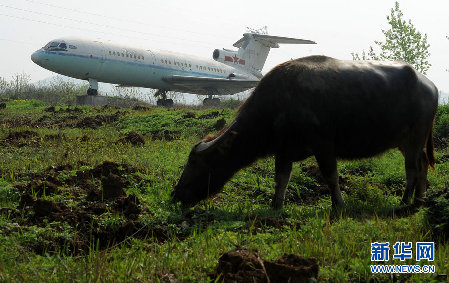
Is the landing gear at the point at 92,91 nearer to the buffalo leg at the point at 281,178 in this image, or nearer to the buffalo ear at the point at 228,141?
the buffalo leg at the point at 281,178

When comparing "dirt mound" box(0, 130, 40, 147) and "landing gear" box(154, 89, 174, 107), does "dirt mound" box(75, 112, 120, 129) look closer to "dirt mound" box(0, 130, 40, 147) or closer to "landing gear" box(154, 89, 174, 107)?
"dirt mound" box(0, 130, 40, 147)

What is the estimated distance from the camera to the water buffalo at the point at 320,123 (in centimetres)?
539

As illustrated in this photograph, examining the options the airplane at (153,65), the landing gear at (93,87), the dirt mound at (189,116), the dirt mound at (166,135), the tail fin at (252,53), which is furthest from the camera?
the tail fin at (252,53)

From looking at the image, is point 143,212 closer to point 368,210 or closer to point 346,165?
point 368,210

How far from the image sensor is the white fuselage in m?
24.3

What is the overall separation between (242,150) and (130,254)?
7.34ft

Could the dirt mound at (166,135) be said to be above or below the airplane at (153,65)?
below

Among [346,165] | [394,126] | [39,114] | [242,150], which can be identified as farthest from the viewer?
[39,114]

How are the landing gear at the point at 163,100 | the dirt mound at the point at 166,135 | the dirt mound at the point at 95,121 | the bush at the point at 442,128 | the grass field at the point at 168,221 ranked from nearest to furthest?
the grass field at the point at 168,221 < the dirt mound at the point at 166,135 < the bush at the point at 442,128 < the dirt mound at the point at 95,121 < the landing gear at the point at 163,100

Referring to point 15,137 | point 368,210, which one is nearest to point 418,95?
point 368,210

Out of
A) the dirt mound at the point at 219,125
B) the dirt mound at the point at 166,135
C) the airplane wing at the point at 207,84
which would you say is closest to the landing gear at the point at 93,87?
the airplane wing at the point at 207,84

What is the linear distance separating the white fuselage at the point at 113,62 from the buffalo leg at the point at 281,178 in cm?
2091

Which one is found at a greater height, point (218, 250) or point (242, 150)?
point (242, 150)

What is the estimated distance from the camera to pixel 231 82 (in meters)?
33.2
